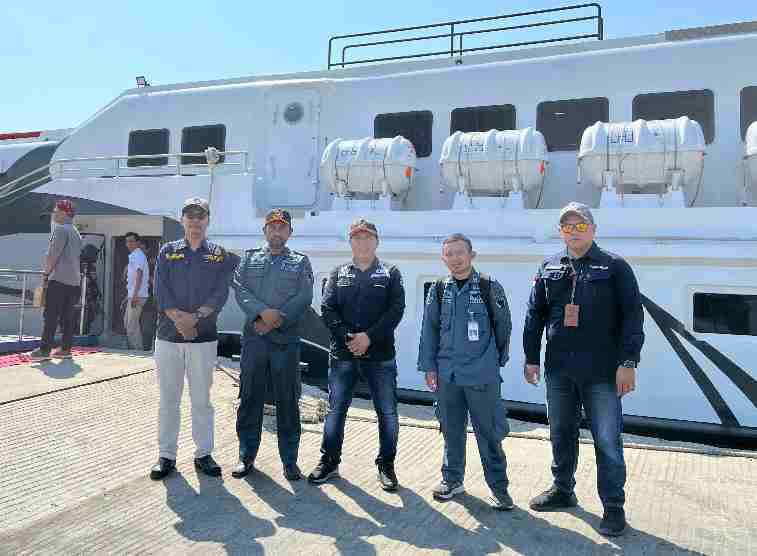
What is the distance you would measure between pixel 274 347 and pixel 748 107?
5.82m

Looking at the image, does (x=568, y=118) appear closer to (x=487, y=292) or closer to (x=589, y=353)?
(x=487, y=292)

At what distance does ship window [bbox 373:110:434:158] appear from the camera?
25.0ft

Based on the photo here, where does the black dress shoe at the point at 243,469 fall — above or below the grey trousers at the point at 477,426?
below

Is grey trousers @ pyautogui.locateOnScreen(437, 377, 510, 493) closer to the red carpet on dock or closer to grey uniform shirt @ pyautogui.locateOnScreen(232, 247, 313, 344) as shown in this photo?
grey uniform shirt @ pyautogui.locateOnScreen(232, 247, 313, 344)

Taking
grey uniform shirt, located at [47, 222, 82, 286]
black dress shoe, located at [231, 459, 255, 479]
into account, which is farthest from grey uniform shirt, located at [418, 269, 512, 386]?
grey uniform shirt, located at [47, 222, 82, 286]

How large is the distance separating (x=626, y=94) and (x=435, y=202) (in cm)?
249

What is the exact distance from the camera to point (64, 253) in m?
6.42

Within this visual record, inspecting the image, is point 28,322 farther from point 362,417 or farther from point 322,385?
point 362,417

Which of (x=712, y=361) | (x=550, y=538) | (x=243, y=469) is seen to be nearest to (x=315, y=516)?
(x=243, y=469)

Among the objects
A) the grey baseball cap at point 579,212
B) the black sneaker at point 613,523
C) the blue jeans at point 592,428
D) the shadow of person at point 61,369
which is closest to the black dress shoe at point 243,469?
the blue jeans at point 592,428

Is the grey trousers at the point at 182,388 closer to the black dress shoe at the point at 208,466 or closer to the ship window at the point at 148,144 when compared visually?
the black dress shoe at the point at 208,466

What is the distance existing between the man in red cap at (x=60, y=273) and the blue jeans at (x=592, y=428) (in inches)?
212

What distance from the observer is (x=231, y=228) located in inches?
291

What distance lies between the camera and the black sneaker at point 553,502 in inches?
126
